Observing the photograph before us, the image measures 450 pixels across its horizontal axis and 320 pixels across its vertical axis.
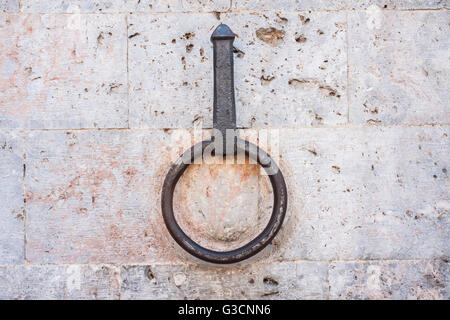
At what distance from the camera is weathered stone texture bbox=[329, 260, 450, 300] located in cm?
187

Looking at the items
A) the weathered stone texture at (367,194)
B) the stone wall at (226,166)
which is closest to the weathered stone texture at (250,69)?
the stone wall at (226,166)

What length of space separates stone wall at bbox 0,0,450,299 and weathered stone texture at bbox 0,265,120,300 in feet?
0.05

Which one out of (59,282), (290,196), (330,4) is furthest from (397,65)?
(59,282)

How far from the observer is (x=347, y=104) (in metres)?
1.88

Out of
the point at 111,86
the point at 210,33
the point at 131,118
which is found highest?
the point at 210,33

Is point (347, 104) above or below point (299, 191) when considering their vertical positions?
above

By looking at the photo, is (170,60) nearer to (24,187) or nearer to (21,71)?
(21,71)

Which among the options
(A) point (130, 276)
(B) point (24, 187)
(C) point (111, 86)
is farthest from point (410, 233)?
(B) point (24, 187)

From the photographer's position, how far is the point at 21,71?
188 centimetres

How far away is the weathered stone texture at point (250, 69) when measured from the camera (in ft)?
6.15

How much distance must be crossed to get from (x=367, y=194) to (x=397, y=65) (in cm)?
54

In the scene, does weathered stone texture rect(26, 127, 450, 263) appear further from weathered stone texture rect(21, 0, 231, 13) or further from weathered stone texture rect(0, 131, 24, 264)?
weathered stone texture rect(21, 0, 231, 13)

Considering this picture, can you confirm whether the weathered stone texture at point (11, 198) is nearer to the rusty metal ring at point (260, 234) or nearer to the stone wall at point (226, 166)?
the stone wall at point (226, 166)

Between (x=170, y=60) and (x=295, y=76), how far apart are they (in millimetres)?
511
